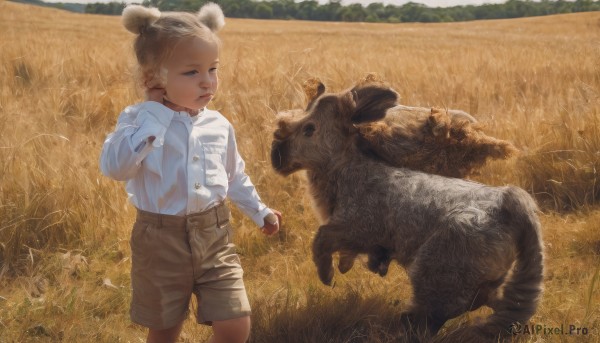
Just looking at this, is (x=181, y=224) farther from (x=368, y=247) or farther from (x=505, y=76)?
(x=505, y=76)

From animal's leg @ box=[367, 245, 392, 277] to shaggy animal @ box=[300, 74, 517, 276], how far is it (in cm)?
10

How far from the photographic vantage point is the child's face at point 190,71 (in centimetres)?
272

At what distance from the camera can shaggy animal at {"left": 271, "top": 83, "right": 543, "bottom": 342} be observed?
2.73 metres

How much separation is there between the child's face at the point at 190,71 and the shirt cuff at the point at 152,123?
84 millimetres

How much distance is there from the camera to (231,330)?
2.90m

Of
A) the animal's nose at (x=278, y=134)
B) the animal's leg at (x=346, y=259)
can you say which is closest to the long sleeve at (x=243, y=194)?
the animal's nose at (x=278, y=134)

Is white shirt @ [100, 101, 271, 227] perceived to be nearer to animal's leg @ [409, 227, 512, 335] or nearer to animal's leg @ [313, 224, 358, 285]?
animal's leg @ [313, 224, 358, 285]

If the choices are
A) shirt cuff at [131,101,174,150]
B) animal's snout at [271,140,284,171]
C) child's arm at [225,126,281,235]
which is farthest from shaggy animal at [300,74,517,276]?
shirt cuff at [131,101,174,150]

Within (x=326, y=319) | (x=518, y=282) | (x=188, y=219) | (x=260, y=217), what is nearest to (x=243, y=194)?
(x=260, y=217)

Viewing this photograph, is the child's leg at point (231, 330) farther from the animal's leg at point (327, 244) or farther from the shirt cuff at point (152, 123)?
the shirt cuff at point (152, 123)

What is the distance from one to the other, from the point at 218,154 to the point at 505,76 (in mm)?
7543

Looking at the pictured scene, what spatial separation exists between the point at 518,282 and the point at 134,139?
176 cm

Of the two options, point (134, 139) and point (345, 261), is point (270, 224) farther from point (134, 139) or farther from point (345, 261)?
point (134, 139)

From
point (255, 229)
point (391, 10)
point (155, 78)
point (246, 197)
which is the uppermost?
point (155, 78)
